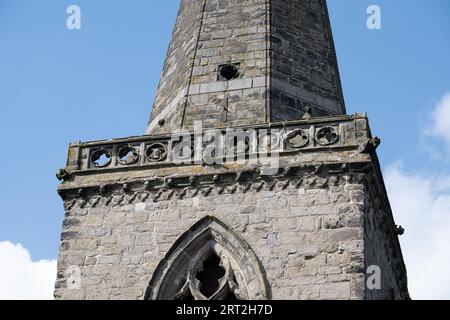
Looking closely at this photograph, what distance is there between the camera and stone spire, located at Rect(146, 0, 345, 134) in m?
18.6

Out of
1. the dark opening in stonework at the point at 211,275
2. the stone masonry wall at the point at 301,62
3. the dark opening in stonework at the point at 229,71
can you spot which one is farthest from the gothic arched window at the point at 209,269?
the dark opening in stonework at the point at 229,71

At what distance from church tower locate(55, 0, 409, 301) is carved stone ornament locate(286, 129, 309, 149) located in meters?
0.01

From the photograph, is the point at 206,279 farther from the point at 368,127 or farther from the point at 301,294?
the point at 368,127

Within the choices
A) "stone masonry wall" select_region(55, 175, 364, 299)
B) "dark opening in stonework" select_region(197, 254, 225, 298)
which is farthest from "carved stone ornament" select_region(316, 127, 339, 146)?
"dark opening in stonework" select_region(197, 254, 225, 298)

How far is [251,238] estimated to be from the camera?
17.0 metres

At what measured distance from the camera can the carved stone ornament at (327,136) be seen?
688 inches

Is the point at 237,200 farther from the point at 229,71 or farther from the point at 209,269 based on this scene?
the point at 229,71

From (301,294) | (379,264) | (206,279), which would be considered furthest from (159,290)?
(379,264)

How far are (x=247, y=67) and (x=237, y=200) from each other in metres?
2.59

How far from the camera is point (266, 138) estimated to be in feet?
58.0

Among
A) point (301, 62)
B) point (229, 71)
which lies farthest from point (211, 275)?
point (301, 62)

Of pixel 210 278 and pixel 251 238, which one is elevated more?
pixel 251 238
